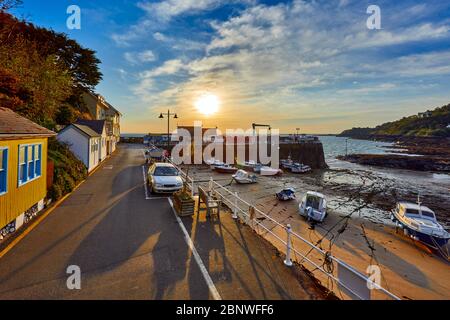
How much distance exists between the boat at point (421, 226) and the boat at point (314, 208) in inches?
225

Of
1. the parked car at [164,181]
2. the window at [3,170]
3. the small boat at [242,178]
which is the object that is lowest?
the small boat at [242,178]

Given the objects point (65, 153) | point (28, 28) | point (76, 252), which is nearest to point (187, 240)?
point (76, 252)

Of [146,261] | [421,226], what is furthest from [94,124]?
[421,226]

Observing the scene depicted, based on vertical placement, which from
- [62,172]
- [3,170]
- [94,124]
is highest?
[94,124]

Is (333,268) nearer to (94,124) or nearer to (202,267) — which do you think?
(202,267)

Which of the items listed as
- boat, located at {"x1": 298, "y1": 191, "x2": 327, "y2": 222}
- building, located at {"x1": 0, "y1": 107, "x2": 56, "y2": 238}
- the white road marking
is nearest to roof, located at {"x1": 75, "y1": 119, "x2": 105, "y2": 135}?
building, located at {"x1": 0, "y1": 107, "x2": 56, "y2": 238}

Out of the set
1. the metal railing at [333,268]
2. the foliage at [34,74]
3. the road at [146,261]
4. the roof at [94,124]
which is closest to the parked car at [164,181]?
the road at [146,261]

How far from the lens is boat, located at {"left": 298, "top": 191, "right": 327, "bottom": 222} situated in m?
20.1

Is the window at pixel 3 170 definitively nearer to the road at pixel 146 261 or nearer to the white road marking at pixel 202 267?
the road at pixel 146 261

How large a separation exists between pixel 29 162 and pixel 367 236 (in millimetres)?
21381

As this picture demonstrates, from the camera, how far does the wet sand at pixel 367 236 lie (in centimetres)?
1199

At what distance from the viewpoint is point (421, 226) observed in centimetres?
1673

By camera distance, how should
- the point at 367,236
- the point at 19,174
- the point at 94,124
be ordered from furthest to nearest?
1. the point at 94,124
2. the point at 367,236
3. the point at 19,174

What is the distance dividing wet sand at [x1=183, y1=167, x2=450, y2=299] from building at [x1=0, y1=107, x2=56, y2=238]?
9.88 metres
